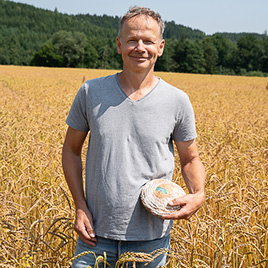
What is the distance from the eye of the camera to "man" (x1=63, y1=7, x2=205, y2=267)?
1649 millimetres

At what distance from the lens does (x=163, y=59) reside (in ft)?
253

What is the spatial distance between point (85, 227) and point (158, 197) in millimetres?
386

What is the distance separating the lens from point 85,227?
1.69 metres

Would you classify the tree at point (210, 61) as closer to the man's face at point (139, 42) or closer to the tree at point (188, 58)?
the tree at point (188, 58)

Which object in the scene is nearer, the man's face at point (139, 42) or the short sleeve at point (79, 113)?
the man's face at point (139, 42)

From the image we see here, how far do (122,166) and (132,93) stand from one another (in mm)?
345

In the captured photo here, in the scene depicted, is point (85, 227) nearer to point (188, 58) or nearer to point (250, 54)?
point (188, 58)

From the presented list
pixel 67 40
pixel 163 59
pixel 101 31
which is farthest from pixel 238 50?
pixel 101 31

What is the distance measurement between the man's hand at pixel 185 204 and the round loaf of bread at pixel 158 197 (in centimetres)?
2

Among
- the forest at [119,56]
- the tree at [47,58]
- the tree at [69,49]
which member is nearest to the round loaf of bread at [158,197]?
the forest at [119,56]

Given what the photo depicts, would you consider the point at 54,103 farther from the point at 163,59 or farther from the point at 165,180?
the point at 163,59

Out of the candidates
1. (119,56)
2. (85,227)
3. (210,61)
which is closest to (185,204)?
(85,227)

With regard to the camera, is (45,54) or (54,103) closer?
(54,103)

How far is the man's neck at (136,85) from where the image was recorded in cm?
170
